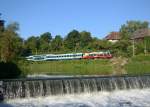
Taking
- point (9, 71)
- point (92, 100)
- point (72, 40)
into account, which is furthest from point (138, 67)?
point (72, 40)

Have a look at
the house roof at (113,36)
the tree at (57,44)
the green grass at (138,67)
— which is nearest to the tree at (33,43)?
the tree at (57,44)

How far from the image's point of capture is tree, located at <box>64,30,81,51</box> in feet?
307

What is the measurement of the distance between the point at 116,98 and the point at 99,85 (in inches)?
102

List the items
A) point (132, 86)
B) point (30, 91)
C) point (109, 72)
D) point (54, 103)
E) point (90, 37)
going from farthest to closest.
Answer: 1. point (90, 37)
2. point (109, 72)
3. point (132, 86)
4. point (30, 91)
5. point (54, 103)

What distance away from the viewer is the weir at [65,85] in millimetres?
24031

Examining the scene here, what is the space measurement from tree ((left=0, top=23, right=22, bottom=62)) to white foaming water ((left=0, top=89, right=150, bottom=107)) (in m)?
19.9

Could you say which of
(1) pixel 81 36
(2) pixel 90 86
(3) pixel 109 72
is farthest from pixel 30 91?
(1) pixel 81 36

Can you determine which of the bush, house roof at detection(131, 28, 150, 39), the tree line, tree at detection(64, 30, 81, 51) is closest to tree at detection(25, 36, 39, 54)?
the tree line

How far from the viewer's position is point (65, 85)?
1026 inches

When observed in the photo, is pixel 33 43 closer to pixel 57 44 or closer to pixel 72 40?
pixel 57 44

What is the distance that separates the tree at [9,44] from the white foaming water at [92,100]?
19.9 meters

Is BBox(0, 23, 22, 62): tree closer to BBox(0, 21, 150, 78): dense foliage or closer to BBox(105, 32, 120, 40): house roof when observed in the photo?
BBox(0, 21, 150, 78): dense foliage

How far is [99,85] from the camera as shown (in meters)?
27.5

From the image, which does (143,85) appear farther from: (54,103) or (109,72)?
(109,72)
